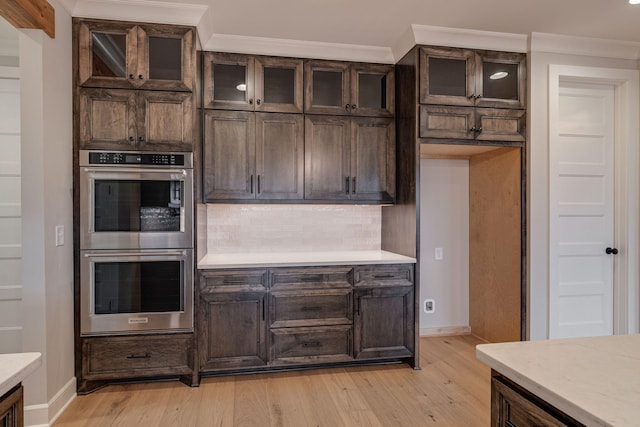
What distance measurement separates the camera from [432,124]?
2.93 m

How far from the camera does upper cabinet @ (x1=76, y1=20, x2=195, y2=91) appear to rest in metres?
2.55

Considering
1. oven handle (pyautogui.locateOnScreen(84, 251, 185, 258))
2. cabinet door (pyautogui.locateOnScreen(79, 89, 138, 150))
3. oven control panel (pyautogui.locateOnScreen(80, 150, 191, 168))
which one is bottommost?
oven handle (pyautogui.locateOnScreen(84, 251, 185, 258))

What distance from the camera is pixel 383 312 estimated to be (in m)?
2.96

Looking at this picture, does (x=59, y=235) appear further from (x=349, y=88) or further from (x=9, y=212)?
(x=349, y=88)

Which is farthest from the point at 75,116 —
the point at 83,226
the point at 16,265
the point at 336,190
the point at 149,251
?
the point at 336,190

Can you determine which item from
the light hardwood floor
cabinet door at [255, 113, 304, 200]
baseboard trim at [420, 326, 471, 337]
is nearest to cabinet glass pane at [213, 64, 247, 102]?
cabinet door at [255, 113, 304, 200]

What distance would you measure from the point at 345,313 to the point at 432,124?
1.67 meters

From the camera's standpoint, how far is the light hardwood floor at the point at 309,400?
222 centimetres

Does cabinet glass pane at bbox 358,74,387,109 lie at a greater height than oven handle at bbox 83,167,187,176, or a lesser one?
greater

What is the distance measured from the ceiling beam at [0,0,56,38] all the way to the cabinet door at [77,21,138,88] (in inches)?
11.2

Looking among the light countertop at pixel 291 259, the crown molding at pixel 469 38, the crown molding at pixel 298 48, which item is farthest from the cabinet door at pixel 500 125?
the light countertop at pixel 291 259

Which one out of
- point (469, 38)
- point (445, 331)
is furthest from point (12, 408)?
point (445, 331)

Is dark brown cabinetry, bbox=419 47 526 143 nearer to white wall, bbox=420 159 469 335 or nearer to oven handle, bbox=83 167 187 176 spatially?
white wall, bbox=420 159 469 335

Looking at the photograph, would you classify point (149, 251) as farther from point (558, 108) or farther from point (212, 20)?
point (558, 108)
